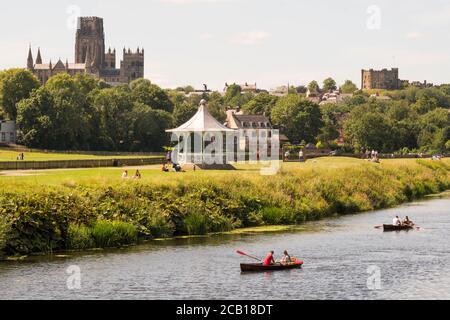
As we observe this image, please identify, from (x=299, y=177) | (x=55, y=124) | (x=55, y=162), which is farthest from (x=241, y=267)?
(x=55, y=124)

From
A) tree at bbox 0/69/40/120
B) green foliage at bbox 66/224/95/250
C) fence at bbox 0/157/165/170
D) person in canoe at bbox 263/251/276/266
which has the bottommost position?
person in canoe at bbox 263/251/276/266

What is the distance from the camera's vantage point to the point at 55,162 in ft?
287

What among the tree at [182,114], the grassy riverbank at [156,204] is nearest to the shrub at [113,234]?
the grassy riverbank at [156,204]

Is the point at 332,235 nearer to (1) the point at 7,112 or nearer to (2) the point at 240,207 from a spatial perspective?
(2) the point at 240,207

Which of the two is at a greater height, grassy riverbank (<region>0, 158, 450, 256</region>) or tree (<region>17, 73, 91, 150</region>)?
tree (<region>17, 73, 91, 150</region>)

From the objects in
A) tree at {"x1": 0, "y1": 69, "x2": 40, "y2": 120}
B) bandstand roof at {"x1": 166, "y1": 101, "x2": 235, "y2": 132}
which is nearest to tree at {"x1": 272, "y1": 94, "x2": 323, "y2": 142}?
tree at {"x1": 0, "y1": 69, "x2": 40, "y2": 120}

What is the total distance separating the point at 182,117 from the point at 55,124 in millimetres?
47728

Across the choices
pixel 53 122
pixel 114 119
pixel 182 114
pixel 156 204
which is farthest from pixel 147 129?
pixel 156 204

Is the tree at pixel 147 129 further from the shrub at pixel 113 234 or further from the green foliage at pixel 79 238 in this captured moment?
the green foliage at pixel 79 238

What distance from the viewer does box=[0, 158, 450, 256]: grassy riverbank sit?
5041 centimetres

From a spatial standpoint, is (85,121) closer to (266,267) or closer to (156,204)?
(156,204)

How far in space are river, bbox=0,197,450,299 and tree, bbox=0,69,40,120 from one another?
116 metres

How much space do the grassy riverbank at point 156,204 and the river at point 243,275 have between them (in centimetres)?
192

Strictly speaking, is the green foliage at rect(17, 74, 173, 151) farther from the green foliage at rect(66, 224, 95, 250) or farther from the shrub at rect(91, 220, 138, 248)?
the green foliage at rect(66, 224, 95, 250)
